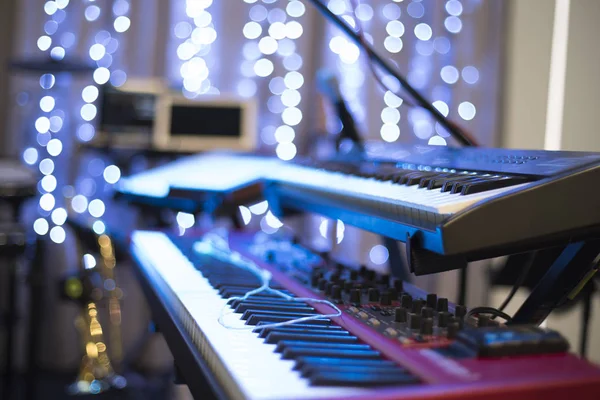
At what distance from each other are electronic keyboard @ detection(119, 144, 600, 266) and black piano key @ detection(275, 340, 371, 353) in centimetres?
15

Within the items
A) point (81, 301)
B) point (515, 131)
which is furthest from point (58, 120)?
point (515, 131)

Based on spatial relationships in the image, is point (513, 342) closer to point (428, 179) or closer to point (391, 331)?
point (391, 331)

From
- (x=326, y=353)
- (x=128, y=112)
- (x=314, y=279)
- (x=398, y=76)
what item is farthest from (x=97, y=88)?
(x=326, y=353)

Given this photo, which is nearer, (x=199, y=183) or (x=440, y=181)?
(x=440, y=181)

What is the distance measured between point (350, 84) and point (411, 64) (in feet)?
1.17

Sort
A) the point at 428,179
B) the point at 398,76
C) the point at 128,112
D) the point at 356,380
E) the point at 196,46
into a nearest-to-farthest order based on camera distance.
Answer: the point at 356,380, the point at 428,179, the point at 398,76, the point at 128,112, the point at 196,46

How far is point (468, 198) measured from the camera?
871 mm

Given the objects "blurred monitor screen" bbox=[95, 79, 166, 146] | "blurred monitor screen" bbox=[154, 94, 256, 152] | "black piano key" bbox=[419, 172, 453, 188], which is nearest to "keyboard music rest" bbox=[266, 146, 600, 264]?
"black piano key" bbox=[419, 172, 453, 188]

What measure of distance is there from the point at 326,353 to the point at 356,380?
10cm

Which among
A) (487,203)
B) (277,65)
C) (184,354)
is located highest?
(277,65)

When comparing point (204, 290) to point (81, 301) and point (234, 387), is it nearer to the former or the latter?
point (234, 387)

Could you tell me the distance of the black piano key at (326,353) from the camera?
73 cm

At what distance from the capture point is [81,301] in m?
2.62

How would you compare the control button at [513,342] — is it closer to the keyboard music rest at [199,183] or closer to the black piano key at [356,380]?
the black piano key at [356,380]
